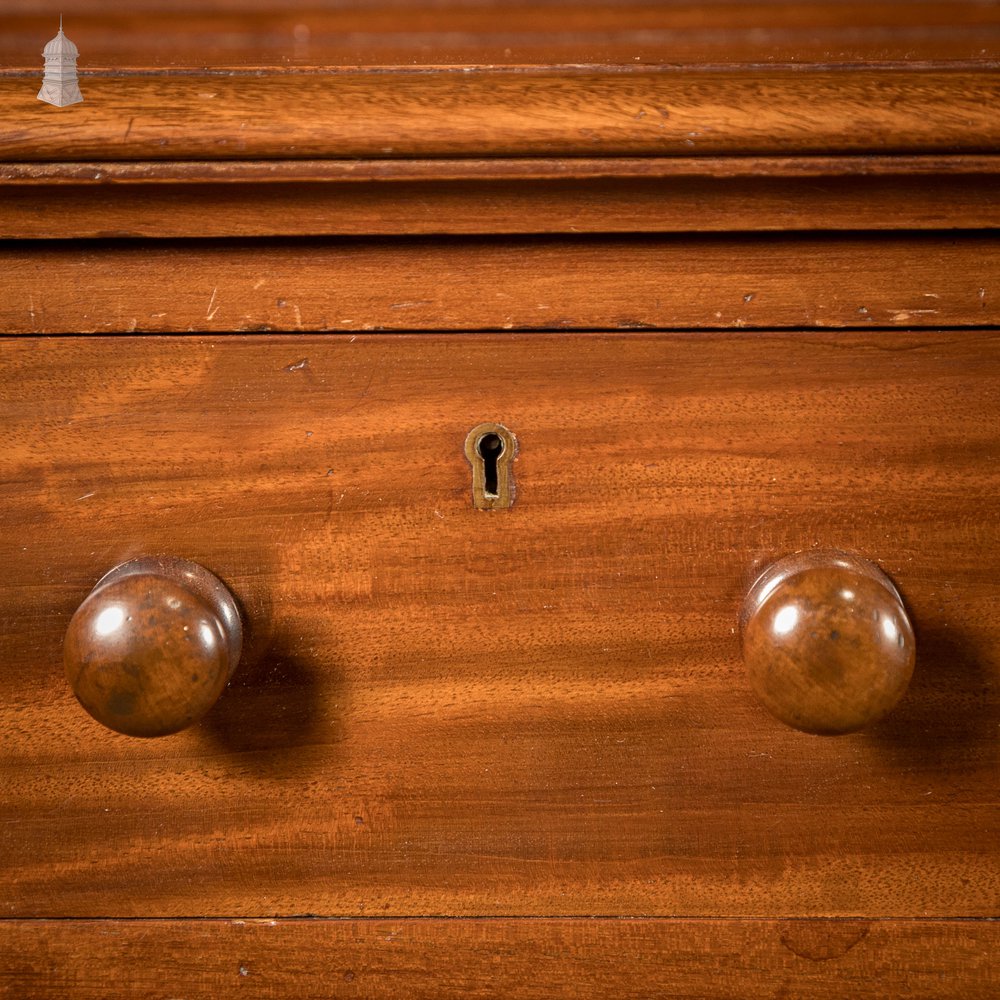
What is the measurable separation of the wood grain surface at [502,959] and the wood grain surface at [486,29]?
385 millimetres

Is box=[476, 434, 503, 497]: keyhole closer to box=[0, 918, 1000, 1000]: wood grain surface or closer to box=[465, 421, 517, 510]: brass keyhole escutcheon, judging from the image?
box=[465, 421, 517, 510]: brass keyhole escutcheon

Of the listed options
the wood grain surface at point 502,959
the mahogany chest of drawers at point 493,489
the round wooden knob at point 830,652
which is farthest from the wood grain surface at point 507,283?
the wood grain surface at point 502,959

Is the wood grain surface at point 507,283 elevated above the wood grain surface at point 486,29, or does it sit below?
below

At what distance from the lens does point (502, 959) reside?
16.3 inches

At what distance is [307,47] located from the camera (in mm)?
396

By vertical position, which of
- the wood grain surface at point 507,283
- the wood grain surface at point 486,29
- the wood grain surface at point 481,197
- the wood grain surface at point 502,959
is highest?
the wood grain surface at point 486,29

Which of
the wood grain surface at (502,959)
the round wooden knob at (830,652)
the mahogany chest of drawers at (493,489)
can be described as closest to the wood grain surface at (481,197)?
the mahogany chest of drawers at (493,489)

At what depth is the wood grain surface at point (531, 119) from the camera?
341 millimetres

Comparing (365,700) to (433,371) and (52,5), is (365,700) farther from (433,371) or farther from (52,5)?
(52,5)

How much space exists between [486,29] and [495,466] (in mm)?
198

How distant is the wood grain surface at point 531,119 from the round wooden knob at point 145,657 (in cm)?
17

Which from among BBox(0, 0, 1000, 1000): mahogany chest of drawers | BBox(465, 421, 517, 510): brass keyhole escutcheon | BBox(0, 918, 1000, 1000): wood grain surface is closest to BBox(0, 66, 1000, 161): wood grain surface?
BBox(0, 0, 1000, 1000): mahogany chest of drawers

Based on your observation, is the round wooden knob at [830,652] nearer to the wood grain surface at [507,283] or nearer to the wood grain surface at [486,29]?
the wood grain surface at [507,283]

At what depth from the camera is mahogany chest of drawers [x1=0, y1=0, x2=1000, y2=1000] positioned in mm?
361
